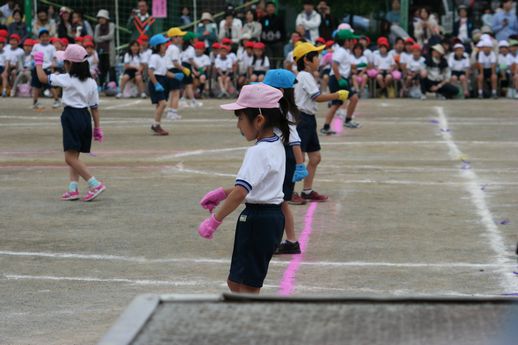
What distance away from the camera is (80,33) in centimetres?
3052

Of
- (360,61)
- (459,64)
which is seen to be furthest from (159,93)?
(459,64)

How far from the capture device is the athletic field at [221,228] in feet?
27.8

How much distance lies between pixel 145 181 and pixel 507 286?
6.63m

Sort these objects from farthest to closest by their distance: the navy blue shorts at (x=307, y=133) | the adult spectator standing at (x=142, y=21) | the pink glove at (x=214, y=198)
A: the adult spectator standing at (x=142, y=21)
the navy blue shorts at (x=307, y=133)
the pink glove at (x=214, y=198)

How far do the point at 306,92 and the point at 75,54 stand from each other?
2.60m

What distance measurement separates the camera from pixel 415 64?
2819 cm

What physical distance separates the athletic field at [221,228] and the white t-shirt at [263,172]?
1.60m

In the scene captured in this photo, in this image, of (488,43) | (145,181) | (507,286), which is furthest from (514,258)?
(488,43)

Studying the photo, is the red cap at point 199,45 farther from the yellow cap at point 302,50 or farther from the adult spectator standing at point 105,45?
the yellow cap at point 302,50

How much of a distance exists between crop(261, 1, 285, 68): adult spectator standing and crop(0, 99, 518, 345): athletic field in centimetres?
1074

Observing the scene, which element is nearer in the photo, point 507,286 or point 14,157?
point 507,286

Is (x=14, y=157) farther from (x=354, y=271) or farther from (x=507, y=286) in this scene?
(x=507, y=286)

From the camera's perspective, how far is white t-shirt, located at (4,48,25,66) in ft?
97.5

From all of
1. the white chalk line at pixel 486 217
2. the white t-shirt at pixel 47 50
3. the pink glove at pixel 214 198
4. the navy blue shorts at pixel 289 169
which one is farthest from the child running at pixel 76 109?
the white t-shirt at pixel 47 50
